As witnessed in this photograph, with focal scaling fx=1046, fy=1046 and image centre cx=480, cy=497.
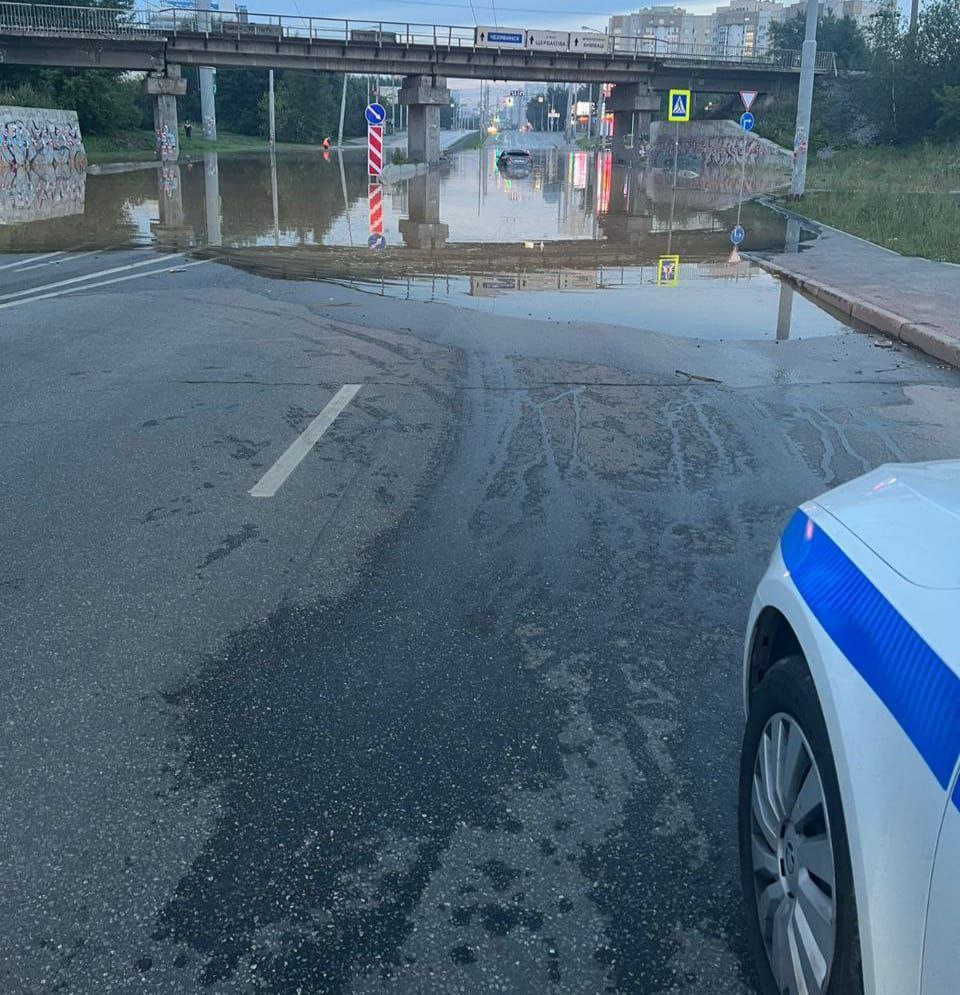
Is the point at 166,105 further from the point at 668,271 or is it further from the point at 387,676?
the point at 387,676

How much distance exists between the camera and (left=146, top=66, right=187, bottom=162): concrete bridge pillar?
58.8 m

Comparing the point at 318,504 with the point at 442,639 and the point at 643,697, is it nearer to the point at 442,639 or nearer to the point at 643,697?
the point at 442,639

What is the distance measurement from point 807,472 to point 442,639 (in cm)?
348

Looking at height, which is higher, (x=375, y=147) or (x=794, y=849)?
(x=375, y=147)

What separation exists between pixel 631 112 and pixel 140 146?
34.2 metres

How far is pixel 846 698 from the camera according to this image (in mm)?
2166

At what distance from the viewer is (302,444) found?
738 cm

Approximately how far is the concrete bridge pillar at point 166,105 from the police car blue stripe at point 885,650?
203ft

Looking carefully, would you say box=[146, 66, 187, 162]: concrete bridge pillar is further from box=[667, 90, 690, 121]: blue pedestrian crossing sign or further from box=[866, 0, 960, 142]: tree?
box=[866, 0, 960, 142]: tree

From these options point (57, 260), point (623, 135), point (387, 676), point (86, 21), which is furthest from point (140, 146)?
point (387, 676)

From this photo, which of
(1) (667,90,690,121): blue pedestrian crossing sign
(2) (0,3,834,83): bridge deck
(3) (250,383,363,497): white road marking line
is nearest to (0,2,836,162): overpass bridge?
(2) (0,3,834,83): bridge deck

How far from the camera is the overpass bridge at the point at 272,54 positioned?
182 feet

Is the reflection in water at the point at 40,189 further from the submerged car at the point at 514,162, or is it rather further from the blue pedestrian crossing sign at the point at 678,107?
the submerged car at the point at 514,162

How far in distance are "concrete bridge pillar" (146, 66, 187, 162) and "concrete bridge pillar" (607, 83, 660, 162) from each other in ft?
99.1
